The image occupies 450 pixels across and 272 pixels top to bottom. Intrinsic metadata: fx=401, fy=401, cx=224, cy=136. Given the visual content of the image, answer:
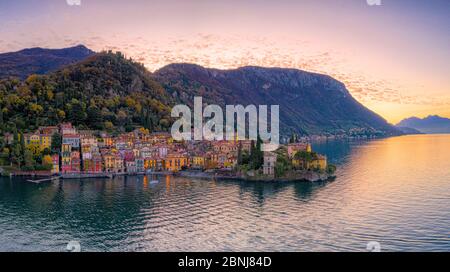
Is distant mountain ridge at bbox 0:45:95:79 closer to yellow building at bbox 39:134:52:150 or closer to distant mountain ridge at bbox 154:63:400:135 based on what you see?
distant mountain ridge at bbox 154:63:400:135

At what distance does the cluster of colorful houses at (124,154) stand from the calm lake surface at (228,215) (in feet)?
9.42

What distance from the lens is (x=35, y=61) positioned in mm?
49344

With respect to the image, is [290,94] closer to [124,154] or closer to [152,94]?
[152,94]

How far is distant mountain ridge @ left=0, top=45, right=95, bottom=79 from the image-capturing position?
144 ft

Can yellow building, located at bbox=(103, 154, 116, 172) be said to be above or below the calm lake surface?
above

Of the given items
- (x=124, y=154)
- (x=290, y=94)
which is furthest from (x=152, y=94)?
(x=290, y=94)

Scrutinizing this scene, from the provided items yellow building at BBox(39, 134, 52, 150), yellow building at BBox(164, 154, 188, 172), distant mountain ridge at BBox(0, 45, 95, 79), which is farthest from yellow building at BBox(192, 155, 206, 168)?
distant mountain ridge at BBox(0, 45, 95, 79)

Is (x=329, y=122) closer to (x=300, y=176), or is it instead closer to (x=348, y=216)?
(x=300, y=176)

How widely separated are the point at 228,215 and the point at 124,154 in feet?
39.5

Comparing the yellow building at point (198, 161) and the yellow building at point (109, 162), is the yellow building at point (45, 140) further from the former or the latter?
the yellow building at point (198, 161)

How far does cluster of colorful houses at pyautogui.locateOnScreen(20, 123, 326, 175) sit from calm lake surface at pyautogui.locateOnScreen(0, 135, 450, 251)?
287 cm

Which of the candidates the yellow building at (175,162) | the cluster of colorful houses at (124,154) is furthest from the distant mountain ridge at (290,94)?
the yellow building at (175,162)

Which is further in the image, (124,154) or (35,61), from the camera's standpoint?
(35,61)

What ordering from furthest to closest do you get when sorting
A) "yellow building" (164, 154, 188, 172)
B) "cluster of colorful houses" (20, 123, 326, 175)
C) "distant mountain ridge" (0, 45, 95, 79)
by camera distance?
"distant mountain ridge" (0, 45, 95, 79), "yellow building" (164, 154, 188, 172), "cluster of colorful houses" (20, 123, 326, 175)
